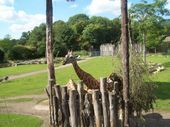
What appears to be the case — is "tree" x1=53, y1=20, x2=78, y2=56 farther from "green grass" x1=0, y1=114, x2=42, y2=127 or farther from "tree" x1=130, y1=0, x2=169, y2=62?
"green grass" x1=0, y1=114, x2=42, y2=127

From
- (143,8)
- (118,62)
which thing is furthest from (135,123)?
(143,8)

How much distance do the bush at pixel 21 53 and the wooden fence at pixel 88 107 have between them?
8042cm

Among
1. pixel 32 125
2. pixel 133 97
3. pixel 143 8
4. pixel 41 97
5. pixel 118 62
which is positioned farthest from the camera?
pixel 143 8

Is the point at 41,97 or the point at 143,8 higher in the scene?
the point at 143,8

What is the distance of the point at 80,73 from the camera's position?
16938 millimetres

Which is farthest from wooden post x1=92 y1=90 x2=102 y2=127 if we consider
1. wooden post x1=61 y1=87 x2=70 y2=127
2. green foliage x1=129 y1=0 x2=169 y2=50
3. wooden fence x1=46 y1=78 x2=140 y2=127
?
green foliage x1=129 y1=0 x2=169 y2=50

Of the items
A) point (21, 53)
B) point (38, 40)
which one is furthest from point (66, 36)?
point (21, 53)

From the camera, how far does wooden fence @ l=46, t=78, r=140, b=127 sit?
13648mm

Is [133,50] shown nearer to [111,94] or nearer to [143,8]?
[111,94]

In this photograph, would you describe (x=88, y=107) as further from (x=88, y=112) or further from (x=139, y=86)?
(x=139, y=86)

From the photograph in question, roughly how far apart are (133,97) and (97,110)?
2114 millimetres

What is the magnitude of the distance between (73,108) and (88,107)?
1.57 ft

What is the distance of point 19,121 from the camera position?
801 inches

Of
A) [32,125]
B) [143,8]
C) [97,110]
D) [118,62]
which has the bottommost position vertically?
[32,125]
